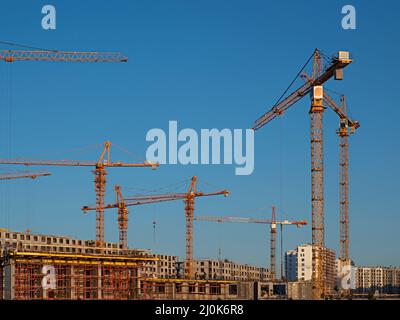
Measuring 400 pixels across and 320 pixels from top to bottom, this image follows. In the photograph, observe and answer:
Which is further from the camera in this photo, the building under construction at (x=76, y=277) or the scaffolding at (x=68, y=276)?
the building under construction at (x=76, y=277)

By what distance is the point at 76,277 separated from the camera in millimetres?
97562

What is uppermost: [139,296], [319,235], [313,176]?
[313,176]

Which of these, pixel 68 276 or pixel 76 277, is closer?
pixel 68 276

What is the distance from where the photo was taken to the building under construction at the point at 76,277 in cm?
8894

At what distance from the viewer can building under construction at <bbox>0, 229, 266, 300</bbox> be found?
88938 mm

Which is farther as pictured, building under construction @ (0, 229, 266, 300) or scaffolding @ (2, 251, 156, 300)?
building under construction @ (0, 229, 266, 300)

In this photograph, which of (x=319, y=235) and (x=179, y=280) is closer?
(x=319, y=235)

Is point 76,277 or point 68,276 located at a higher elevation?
point 68,276

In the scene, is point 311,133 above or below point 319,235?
above
